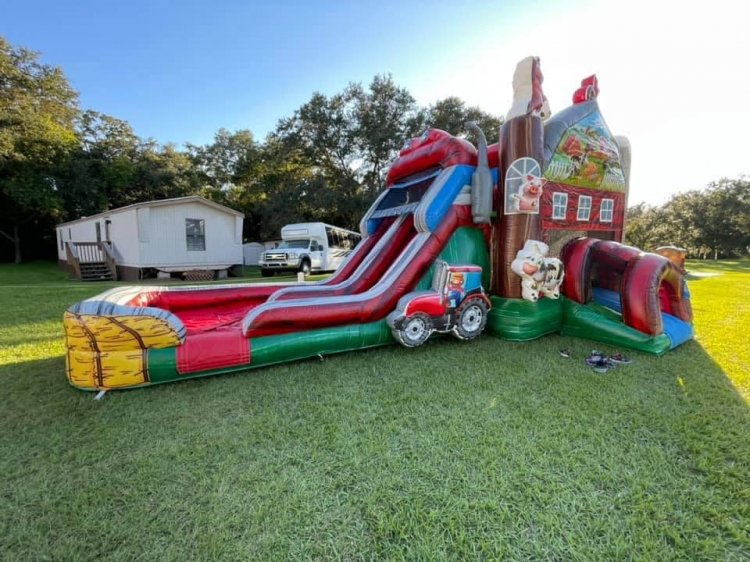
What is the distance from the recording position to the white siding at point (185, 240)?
11.3m

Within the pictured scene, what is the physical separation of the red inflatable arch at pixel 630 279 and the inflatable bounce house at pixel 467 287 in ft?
0.05

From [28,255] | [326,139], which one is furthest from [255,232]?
[28,255]

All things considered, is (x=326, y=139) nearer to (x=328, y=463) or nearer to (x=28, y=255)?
(x=328, y=463)

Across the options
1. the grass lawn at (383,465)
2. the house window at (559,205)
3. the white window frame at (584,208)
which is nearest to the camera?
the grass lawn at (383,465)

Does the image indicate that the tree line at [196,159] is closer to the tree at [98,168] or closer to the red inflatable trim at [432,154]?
the tree at [98,168]

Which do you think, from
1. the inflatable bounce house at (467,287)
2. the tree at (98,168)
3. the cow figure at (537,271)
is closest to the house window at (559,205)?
the inflatable bounce house at (467,287)

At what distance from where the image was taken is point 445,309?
368cm

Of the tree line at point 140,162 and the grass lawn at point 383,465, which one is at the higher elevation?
the tree line at point 140,162

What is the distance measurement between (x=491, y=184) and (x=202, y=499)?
4.09m

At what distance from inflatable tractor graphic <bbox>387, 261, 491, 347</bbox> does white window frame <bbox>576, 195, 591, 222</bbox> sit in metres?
1.98

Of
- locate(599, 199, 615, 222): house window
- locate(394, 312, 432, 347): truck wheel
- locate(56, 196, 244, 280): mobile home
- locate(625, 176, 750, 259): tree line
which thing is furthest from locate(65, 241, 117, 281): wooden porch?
locate(625, 176, 750, 259): tree line

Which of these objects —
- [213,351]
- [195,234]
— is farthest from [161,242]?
[213,351]

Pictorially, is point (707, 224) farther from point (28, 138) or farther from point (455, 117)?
point (28, 138)

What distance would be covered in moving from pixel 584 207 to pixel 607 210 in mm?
583
